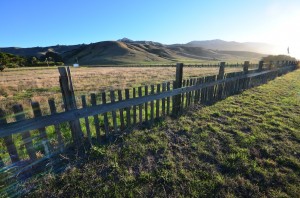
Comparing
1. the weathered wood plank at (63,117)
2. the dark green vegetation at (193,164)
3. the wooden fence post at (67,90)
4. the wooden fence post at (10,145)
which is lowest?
the dark green vegetation at (193,164)

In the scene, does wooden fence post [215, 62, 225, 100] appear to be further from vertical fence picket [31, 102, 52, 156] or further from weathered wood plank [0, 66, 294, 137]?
vertical fence picket [31, 102, 52, 156]

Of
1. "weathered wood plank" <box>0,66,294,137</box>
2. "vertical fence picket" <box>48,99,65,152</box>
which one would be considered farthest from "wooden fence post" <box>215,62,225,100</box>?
"vertical fence picket" <box>48,99,65,152</box>

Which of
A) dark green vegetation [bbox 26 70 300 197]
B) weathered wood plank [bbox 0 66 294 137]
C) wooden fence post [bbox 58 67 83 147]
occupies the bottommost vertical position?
dark green vegetation [bbox 26 70 300 197]

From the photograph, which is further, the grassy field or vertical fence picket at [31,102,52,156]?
the grassy field

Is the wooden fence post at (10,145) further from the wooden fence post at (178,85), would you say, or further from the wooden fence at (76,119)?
the wooden fence post at (178,85)

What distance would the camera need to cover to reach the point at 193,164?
10.7 ft

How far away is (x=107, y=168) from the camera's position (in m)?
3.13

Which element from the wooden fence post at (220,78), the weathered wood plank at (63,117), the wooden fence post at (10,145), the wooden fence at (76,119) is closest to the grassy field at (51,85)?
the wooden fence at (76,119)

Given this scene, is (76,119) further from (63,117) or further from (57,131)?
(57,131)

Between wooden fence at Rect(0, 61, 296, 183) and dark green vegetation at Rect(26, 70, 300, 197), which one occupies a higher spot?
wooden fence at Rect(0, 61, 296, 183)

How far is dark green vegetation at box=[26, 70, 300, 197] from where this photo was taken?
2688 millimetres

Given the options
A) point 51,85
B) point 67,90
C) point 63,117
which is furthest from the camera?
point 51,85

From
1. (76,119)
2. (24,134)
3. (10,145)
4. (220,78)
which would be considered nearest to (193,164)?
(76,119)

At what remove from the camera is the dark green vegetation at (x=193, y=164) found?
2688 mm
